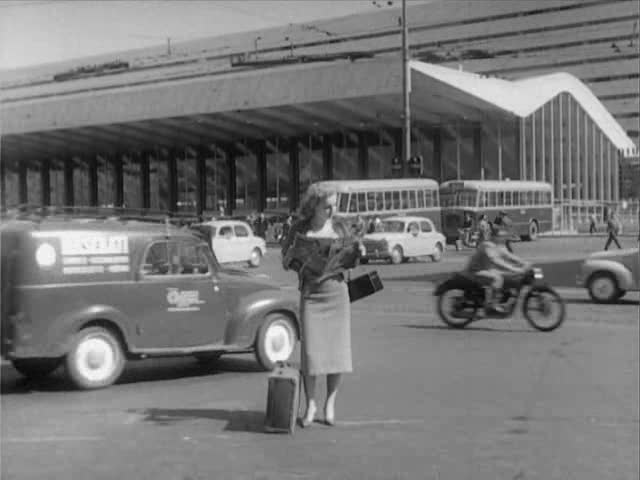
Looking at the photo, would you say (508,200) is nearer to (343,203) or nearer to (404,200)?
(404,200)

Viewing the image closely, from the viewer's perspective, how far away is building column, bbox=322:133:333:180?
434 cm

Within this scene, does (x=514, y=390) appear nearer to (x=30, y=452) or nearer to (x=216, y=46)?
(x=30, y=452)

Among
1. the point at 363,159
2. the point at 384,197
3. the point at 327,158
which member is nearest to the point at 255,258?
the point at 384,197

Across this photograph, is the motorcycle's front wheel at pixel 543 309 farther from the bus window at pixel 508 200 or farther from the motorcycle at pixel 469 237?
the motorcycle at pixel 469 237

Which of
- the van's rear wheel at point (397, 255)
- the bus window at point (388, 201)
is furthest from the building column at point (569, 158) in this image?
the bus window at point (388, 201)

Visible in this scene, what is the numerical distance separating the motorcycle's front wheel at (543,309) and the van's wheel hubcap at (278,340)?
423 cm

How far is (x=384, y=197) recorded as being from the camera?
5.71 meters

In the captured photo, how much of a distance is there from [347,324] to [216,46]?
86.2 inches

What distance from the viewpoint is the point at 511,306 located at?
36.0ft

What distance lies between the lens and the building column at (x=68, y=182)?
3361mm

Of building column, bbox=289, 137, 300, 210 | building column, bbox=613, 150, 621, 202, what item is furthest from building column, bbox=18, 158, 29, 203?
building column, bbox=613, 150, 621, 202

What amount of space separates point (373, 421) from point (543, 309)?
19.0 ft

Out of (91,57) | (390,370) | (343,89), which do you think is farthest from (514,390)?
(91,57)

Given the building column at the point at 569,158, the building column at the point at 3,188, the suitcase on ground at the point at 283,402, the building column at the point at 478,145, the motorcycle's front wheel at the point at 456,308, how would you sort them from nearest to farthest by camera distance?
the building column at the point at 3,188 < the suitcase on ground at the point at 283,402 < the building column at the point at 478,145 < the motorcycle's front wheel at the point at 456,308 < the building column at the point at 569,158
